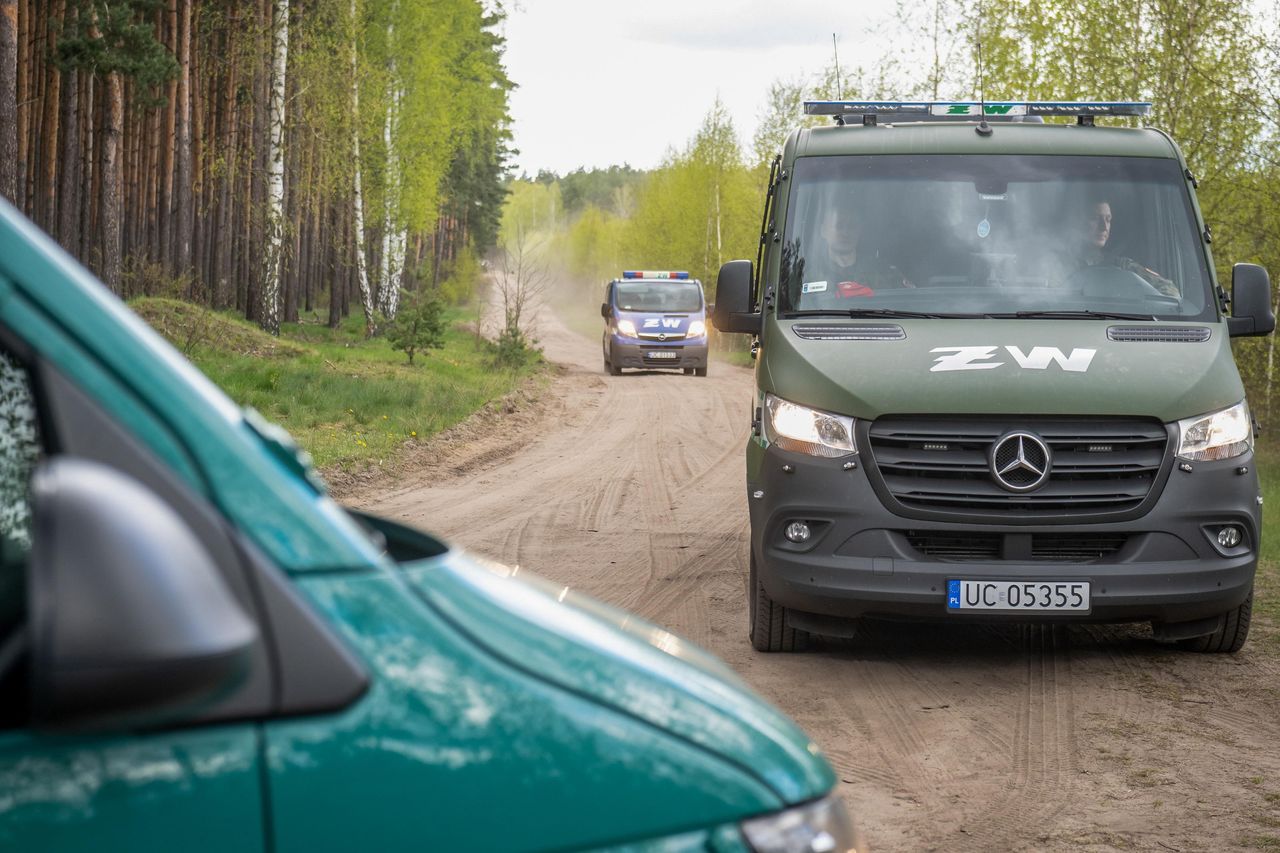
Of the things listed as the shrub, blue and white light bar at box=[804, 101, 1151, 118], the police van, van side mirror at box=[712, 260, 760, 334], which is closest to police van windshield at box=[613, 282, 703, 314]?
the police van

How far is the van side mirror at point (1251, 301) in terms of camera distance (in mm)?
6645

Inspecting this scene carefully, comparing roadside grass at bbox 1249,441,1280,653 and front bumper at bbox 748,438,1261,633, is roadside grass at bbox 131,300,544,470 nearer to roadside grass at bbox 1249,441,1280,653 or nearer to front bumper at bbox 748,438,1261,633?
front bumper at bbox 748,438,1261,633

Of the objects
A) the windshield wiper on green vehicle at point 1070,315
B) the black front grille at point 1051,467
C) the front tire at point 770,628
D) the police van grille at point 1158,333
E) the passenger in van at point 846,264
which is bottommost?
the front tire at point 770,628

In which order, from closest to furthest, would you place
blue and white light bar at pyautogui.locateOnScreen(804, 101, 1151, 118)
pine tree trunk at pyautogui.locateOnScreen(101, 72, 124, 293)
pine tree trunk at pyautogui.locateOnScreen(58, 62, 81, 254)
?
blue and white light bar at pyautogui.locateOnScreen(804, 101, 1151, 118) < pine tree trunk at pyautogui.locateOnScreen(101, 72, 124, 293) < pine tree trunk at pyautogui.locateOnScreen(58, 62, 81, 254)

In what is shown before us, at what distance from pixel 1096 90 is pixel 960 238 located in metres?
14.7

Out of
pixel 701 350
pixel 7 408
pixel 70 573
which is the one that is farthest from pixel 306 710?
pixel 701 350

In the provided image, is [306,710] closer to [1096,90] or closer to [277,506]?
[277,506]

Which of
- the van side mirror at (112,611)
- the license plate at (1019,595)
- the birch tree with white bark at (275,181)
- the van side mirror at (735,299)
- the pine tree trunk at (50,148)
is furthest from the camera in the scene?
the pine tree trunk at (50,148)

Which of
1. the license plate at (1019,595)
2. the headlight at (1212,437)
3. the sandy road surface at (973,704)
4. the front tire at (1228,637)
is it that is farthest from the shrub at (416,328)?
the headlight at (1212,437)

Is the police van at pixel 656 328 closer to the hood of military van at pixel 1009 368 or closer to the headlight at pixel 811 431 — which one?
the hood of military van at pixel 1009 368

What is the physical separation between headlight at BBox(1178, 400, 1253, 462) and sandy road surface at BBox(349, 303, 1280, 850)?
105cm

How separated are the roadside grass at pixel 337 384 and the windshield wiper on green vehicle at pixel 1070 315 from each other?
7.89 metres

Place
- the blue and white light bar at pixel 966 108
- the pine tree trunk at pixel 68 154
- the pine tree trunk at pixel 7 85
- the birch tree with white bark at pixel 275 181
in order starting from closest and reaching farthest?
the blue and white light bar at pixel 966 108
the pine tree trunk at pixel 7 85
the birch tree with white bark at pixel 275 181
the pine tree trunk at pixel 68 154

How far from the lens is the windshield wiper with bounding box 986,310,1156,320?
6.68 metres
